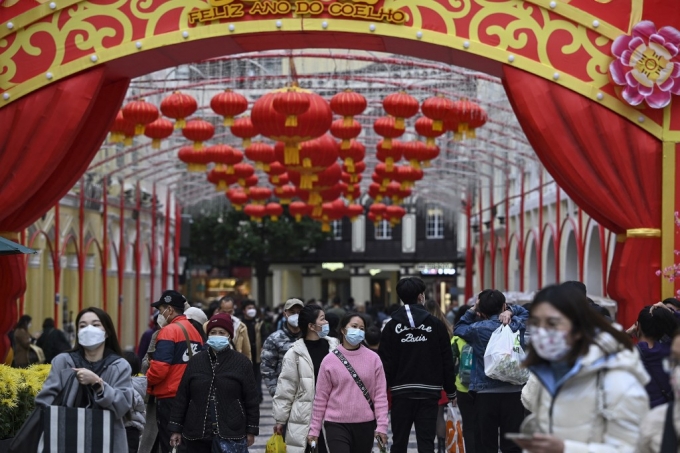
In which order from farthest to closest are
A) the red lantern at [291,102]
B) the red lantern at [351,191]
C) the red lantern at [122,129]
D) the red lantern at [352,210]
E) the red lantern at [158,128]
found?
the red lantern at [352,210]
the red lantern at [351,191]
the red lantern at [158,128]
the red lantern at [122,129]
the red lantern at [291,102]

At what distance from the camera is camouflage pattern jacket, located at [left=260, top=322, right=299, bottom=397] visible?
11109mm

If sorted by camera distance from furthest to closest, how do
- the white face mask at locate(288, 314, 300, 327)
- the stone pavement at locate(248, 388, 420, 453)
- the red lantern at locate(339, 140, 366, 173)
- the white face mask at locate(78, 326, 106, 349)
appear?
the red lantern at locate(339, 140, 366, 173) → the stone pavement at locate(248, 388, 420, 453) → the white face mask at locate(288, 314, 300, 327) → the white face mask at locate(78, 326, 106, 349)

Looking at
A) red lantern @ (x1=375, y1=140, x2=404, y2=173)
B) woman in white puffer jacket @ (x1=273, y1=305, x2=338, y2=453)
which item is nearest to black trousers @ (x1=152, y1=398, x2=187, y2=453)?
woman in white puffer jacket @ (x1=273, y1=305, x2=338, y2=453)

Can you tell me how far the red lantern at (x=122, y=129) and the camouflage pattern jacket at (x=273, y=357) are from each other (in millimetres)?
8909

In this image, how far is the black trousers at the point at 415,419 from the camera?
1038 cm

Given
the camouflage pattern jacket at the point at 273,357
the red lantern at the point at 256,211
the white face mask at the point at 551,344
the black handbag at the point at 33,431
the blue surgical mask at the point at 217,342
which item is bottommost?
the black handbag at the point at 33,431

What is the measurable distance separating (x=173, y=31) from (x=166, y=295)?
326cm

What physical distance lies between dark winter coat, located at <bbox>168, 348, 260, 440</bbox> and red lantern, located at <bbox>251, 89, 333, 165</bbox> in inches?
298

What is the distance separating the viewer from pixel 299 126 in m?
16.7

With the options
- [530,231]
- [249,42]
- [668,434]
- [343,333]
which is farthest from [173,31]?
[530,231]

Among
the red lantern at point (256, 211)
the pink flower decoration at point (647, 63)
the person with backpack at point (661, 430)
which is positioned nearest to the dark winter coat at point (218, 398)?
the person with backpack at point (661, 430)

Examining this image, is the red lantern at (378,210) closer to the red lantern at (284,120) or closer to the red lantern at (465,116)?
the red lantern at (465,116)

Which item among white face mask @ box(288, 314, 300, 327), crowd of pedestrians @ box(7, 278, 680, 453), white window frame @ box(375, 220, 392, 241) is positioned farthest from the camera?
white window frame @ box(375, 220, 392, 241)

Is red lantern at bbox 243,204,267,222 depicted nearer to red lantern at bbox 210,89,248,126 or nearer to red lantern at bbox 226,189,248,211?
red lantern at bbox 226,189,248,211
